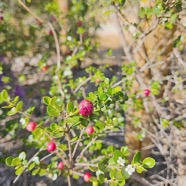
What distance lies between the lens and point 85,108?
1125 millimetres

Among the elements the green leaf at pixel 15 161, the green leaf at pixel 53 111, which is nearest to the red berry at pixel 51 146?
the green leaf at pixel 15 161

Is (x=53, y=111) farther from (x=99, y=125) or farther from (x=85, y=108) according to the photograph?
(x=99, y=125)

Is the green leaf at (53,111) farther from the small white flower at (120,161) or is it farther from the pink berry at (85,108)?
the small white flower at (120,161)

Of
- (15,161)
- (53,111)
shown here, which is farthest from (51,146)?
(53,111)

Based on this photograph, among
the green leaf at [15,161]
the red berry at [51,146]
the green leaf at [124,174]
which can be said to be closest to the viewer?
the green leaf at [124,174]

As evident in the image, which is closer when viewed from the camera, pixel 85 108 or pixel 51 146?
pixel 85 108

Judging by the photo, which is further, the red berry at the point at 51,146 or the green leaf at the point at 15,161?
the red berry at the point at 51,146

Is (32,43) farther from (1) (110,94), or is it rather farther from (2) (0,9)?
(1) (110,94)

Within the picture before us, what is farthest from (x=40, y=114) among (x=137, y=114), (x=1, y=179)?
(x=137, y=114)

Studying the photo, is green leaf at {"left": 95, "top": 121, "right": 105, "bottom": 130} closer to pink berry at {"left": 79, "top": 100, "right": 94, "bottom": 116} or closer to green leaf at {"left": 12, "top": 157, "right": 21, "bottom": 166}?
pink berry at {"left": 79, "top": 100, "right": 94, "bottom": 116}

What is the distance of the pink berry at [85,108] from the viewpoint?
1124mm

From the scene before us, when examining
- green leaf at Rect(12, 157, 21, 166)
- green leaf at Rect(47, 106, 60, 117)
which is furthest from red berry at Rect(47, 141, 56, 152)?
green leaf at Rect(47, 106, 60, 117)

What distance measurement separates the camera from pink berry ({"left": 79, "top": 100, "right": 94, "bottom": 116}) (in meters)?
1.12

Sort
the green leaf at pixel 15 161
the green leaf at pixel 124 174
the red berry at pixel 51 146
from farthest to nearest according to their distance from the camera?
the red berry at pixel 51 146
the green leaf at pixel 15 161
the green leaf at pixel 124 174
